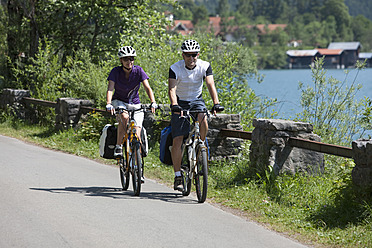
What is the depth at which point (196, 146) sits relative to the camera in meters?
7.79

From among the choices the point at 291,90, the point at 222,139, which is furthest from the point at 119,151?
the point at 291,90

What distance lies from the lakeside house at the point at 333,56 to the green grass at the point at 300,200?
13188 centimetres

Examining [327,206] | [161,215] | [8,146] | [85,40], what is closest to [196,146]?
[161,215]

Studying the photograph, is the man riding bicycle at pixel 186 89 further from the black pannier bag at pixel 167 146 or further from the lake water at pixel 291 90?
the lake water at pixel 291 90

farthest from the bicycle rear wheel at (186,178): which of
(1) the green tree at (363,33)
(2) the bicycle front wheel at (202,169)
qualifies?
(1) the green tree at (363,33)

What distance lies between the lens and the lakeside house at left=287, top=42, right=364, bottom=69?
146 meters

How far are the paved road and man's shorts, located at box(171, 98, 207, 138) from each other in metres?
0.90

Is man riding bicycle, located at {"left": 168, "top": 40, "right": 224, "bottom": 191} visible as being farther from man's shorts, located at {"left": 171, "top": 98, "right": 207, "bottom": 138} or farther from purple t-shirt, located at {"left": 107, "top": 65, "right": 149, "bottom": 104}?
purple t-shirt, located at {"left": 107, "top": 65, "right": 149, "bottom": 104}

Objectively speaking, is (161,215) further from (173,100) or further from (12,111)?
(12,111)

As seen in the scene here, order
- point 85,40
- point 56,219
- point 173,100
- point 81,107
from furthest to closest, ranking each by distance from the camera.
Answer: point 85,40, point 81,107, point 173,100, point 56,219

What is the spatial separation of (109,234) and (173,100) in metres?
2.31

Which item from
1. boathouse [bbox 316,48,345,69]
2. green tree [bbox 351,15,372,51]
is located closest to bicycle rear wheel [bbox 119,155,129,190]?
boathouse [bbox 316,48,345,69]

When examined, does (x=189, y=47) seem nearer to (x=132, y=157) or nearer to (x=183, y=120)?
(x=183, y=120)

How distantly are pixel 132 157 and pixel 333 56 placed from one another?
153959mm
